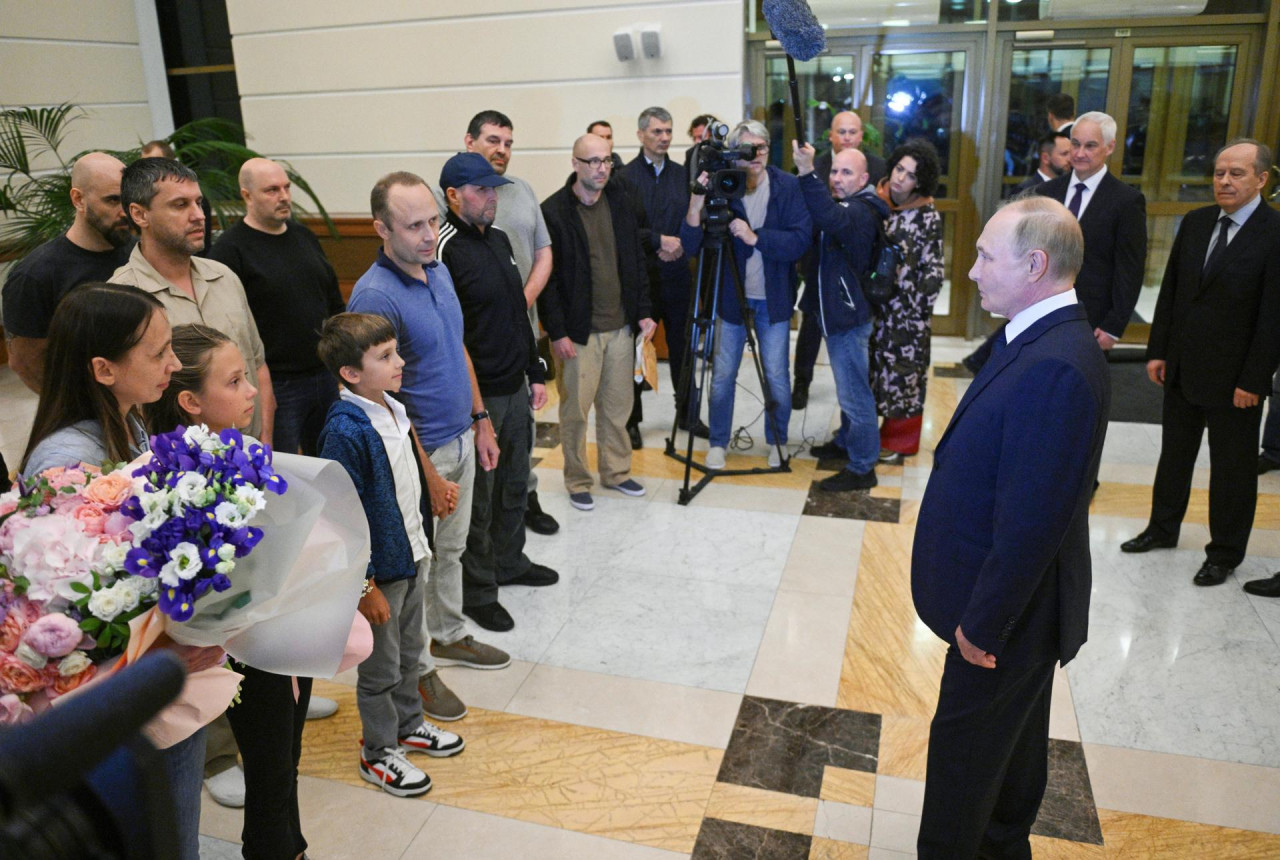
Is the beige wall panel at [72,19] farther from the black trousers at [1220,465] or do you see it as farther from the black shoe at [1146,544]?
the black shoe at [1146,544]

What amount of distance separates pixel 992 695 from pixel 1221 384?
2.22 meters

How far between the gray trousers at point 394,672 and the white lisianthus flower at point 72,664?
1.04 meters

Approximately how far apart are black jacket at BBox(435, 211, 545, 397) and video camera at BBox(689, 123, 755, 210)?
1.22 metres

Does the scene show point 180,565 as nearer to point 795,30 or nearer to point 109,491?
point 109,491

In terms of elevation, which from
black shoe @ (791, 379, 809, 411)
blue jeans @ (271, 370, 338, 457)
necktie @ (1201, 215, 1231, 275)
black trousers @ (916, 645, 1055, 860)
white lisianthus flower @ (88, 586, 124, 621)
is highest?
necktie @ (1201, 215, 1231, 275)

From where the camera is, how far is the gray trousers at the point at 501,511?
10.8ft

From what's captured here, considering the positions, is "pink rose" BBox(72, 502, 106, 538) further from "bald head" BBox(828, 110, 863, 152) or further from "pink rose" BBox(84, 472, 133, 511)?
"bald head" BBox(828, 110, 863, 152)

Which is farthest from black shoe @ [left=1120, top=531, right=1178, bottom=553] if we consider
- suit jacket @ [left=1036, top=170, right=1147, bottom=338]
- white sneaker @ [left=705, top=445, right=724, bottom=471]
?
white sneaker @ [left=705, top=445, right=724, bottom=471]

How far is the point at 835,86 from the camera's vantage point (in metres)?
6.88

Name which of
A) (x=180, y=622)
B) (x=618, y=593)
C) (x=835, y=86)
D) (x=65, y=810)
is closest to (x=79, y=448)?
(x=180, y=622)

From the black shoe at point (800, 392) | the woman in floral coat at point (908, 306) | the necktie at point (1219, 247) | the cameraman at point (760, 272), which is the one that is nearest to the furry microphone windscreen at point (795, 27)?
the cameraman at point (760, 272)

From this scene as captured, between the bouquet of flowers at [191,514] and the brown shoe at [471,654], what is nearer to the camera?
the bouquet of flowers at [191,514]

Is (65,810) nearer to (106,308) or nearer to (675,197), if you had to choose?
(106,308)

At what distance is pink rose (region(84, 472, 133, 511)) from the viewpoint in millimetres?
1403
